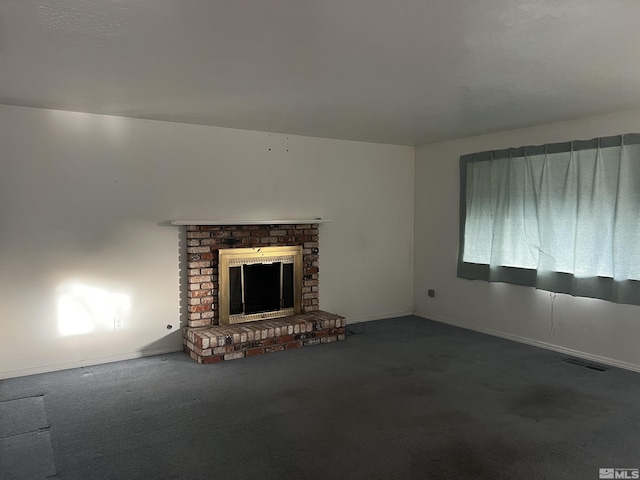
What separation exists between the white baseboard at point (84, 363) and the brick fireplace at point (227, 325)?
270 mm

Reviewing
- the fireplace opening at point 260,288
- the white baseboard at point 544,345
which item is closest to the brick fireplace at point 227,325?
the fireplace opening at point 260,288

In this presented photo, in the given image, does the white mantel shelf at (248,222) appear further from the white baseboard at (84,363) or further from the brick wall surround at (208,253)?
the white baseboard at (84,363)

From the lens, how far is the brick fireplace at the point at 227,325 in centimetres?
456

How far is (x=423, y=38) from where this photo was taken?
99.0 inches

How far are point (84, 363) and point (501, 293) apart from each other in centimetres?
436

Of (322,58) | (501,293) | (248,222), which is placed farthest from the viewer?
(501,293)

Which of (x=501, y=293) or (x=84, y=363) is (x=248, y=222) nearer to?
(x=84, y=363)

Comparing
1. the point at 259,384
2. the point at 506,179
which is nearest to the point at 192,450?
the point at 259,384

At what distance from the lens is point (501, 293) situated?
5395mm

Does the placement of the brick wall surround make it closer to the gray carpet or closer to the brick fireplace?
the brick fireplace

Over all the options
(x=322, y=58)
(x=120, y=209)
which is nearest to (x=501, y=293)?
(x=322, y=58)

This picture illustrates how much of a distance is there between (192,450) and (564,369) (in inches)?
129

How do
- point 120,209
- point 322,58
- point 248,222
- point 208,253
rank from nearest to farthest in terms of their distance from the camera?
1. point 322,58
2. point 120,209
3. point 208,253
4. point 248,222

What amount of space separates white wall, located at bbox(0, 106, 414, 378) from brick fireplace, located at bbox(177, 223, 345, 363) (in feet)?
0.58
